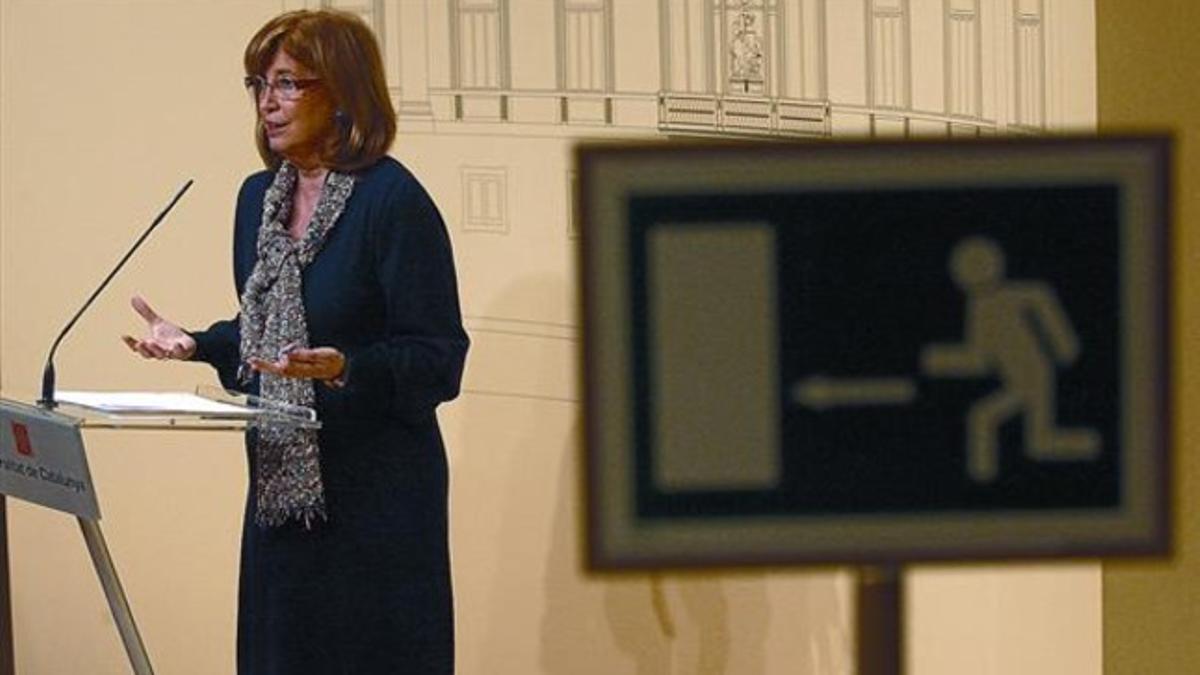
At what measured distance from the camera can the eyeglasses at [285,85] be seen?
4117 mm

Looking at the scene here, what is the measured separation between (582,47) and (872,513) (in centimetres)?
335

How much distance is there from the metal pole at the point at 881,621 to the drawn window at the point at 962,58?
3630 mm

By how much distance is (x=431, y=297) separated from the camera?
4.03 meters

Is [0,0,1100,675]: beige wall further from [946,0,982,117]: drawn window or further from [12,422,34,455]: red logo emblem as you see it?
[12,422,34,455]: red logo emblem

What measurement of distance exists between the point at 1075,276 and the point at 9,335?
12.2 feet

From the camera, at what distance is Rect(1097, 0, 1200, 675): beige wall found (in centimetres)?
485

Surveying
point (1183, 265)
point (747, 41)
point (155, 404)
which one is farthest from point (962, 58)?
point (155, 404)

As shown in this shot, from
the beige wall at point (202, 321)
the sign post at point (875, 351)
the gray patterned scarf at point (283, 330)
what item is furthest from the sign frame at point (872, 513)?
the beige wall at point (202, 321)

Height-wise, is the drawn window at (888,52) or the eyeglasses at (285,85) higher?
the drawn window at (888,52)

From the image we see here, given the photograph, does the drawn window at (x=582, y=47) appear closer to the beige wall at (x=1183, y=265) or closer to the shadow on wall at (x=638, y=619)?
the shadow on wall at (x=638, y=619)

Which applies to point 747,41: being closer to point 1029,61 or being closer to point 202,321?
point 1029,61

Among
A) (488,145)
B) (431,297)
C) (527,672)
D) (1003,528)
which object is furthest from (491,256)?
(1003,528)

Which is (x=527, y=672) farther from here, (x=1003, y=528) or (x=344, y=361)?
(x=1003, y=528)

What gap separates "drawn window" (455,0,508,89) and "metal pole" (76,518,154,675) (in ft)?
3.95
